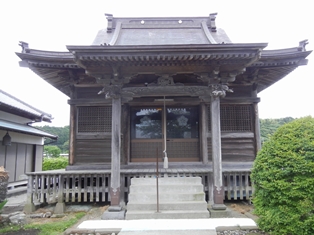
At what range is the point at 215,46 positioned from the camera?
480cm

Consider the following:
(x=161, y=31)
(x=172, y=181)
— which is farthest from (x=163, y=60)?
(x=161, y=31)

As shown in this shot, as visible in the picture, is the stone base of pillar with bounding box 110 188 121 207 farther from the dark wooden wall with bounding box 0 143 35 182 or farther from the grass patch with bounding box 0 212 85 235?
the dark wooden wall with bounding box 0 143 35 182

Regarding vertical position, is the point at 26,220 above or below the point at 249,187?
below

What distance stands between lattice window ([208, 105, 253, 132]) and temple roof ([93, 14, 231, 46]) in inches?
92.1

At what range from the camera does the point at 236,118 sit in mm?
7086

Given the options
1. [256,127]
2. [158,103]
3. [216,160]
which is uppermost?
[158,103]

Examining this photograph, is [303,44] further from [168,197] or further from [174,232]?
[174,232]

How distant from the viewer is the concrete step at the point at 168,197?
512 centimetres

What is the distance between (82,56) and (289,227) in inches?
190

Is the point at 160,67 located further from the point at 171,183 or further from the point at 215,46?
the point at 171,183

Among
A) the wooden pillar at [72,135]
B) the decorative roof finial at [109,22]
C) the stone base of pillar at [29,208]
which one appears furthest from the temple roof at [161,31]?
the stone base of pillar at [29,208]

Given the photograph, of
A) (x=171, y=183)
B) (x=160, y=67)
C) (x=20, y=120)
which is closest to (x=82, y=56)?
(x=160, y=67)

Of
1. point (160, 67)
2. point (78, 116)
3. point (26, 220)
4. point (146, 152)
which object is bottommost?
point (26, 220)

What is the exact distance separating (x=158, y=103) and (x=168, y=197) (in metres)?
3.04
